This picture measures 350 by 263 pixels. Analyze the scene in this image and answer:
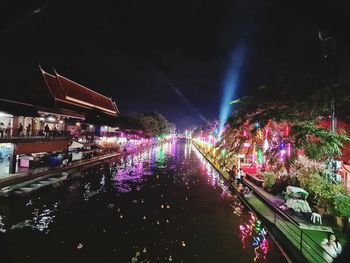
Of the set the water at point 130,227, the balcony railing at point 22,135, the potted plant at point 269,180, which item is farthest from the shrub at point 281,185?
the balcony railing at point 22,135

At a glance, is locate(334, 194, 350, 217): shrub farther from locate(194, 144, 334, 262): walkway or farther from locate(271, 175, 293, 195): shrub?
locate(271, 175, 293, 195): shrub

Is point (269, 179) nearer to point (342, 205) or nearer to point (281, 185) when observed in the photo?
point (281, 185)

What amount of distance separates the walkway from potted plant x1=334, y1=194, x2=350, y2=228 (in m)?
1.91

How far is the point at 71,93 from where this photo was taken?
45469 mm

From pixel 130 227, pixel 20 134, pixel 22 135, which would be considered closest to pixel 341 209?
pixel 130 227

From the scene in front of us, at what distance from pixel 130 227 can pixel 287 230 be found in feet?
26.2

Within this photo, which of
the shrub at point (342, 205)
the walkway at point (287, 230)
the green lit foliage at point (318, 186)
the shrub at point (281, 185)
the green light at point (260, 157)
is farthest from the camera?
the green light at point (260, 157)

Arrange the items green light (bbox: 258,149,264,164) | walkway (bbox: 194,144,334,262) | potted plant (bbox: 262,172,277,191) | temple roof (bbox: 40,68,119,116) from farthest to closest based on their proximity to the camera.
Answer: temple roof (bbox: 40,68,119,116) → green light (bbox: 258,149,264,164) → potted plant (bbox: 262,172,277,191) → walkway (bbox: 194,144,334,262)

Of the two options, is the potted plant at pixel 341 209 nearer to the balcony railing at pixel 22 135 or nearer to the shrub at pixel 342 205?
the shrub at pixel 342 205

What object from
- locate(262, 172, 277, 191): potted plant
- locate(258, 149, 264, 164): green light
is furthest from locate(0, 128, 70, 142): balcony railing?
locate(258, 149, 264, 164): green light

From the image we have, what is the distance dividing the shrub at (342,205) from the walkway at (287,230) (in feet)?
6.69

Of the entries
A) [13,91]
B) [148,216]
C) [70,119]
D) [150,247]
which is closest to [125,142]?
[70,119]

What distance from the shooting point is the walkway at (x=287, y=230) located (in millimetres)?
9172

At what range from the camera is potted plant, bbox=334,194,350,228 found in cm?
1159
